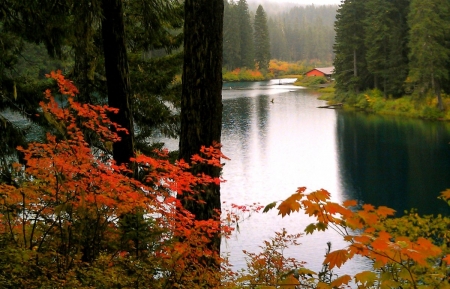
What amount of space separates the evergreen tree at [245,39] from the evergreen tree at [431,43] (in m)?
41.0

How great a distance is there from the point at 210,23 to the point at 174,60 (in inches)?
268

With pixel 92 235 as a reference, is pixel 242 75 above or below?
above

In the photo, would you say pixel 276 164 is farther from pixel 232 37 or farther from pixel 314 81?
pixel 232 37

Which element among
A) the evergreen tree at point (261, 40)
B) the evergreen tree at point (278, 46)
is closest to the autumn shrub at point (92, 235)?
the evergreen tree at point (261, 40)

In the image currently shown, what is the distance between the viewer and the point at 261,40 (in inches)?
2876

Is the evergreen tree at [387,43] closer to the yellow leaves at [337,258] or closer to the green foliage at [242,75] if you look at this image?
the green foliage at [242,75]

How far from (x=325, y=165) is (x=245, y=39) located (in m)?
54.1

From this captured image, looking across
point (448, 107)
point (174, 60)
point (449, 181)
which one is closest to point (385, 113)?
point (448, 107)

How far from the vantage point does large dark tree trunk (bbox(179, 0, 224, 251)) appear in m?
4.19

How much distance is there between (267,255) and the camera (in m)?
8.23

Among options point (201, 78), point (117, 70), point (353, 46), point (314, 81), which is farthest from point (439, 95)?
point (314, 81)

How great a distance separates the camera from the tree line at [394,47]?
29.5 m

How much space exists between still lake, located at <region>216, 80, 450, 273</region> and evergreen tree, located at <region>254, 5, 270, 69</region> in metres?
41.2

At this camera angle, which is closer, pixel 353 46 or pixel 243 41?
pixel 353 46
